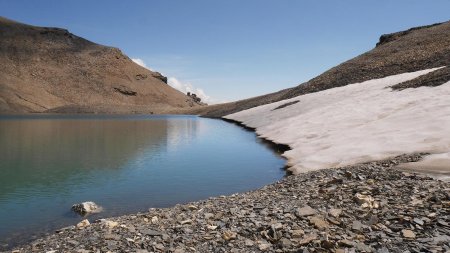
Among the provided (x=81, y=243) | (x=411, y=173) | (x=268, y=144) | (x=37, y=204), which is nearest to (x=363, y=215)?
(x=411, y=173)

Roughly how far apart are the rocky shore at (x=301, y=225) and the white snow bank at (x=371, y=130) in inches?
236

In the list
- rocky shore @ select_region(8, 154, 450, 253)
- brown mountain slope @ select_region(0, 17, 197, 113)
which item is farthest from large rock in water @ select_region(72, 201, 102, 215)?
brown mountain slope @ select_region(0, 17, 197, 113)

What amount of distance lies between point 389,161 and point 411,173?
3.18 metres

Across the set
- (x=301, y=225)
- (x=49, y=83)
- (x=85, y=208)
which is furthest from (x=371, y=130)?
(x=49, y=83)

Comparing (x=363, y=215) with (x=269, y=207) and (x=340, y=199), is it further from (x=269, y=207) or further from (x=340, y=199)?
(x=269, y=207)

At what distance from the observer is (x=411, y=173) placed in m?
13.1

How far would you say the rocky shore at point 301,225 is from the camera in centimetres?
842

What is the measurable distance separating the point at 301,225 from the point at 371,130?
16255 millimetres

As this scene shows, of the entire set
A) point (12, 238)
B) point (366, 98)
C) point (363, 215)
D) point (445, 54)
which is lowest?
point (12, 238)

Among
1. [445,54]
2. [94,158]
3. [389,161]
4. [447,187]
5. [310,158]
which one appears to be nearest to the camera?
[447,187]

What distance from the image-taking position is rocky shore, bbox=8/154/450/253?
8422 millimetres

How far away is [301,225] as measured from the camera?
9625 mm

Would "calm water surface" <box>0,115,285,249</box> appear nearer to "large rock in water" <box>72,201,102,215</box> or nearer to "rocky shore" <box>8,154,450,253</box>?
"large rock in water" <box>72,201,102,215</box>

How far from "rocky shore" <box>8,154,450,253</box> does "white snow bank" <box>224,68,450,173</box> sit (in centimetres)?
599
